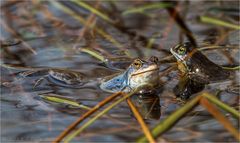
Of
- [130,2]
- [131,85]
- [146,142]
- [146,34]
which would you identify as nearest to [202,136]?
[146,142]

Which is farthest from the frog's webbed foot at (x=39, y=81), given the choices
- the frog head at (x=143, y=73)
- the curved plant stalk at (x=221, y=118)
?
the curved plant stalk at (x=221, y=118)

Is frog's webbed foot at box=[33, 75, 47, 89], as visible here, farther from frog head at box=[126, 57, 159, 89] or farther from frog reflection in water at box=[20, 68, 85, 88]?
frog head at box=[126, 57, 159, 89]

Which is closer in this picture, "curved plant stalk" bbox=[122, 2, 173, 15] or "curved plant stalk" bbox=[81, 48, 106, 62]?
"curved plant stalk" bbox=[81, 48, 106, 62]

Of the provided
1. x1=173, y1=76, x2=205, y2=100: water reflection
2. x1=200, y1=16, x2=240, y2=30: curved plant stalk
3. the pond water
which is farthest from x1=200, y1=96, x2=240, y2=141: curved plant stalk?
x1=200, y1=16, x2=240, y2=30: curved plant stalk

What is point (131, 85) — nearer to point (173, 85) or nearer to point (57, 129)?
point (173, 85)

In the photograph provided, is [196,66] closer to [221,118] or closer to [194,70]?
[194,70]

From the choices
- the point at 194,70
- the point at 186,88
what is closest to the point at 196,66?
the point at 194,70

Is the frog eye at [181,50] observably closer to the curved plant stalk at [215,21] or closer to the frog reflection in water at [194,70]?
the frog reflection in water at [194,70]

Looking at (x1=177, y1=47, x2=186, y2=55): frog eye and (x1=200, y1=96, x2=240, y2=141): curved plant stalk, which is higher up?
(x1=177, y1=47, x2=186, y2=55): frog eye
